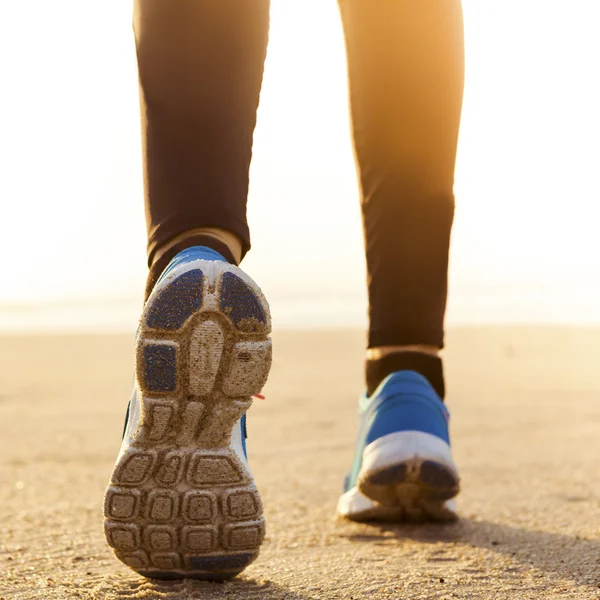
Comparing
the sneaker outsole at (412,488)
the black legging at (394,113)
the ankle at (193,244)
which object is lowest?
the sneaker outsole at (412,488)

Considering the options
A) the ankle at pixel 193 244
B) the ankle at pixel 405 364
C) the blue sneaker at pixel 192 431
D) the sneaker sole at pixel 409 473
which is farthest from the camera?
the ankle at pixel 405 364

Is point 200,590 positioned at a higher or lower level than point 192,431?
lower

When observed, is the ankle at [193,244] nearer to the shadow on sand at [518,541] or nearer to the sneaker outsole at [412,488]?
the sneaker outsole at [412,488]

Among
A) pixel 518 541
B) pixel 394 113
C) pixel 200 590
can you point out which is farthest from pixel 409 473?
pixel 394 113

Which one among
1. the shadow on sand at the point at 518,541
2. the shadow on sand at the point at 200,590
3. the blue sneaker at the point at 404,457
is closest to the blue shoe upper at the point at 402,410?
the blue sneaker at the point at 404,457

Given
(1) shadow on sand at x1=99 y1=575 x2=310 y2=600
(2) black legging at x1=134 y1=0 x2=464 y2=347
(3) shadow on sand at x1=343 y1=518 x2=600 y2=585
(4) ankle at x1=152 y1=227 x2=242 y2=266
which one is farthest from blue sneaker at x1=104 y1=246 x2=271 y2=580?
(3) shadow on sand at x1=343 y1=518 x2=600 y2=585

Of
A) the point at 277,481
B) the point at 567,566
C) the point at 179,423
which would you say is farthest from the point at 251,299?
the point at 277,481

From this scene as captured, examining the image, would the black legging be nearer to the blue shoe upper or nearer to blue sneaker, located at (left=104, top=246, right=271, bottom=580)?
the blue shoe upper

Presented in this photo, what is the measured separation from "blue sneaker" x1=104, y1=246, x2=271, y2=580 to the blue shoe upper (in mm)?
453

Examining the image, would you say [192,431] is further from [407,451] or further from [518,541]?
[518,541]

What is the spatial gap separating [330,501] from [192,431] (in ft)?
2.92

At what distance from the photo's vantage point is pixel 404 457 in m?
1.36

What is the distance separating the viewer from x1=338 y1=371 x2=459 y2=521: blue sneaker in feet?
4.49

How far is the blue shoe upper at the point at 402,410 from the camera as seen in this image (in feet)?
4.66
